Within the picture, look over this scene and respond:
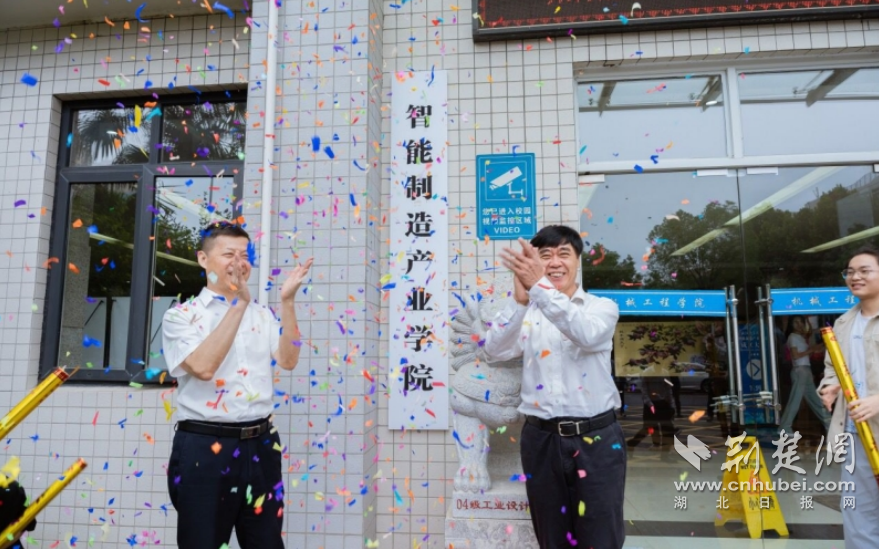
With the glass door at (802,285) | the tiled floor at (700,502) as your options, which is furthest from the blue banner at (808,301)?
the tiled floor at (700,502)

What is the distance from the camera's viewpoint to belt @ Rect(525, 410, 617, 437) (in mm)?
2256

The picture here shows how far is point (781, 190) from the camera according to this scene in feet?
12.8

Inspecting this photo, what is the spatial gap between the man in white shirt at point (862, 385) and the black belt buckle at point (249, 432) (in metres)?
2.56

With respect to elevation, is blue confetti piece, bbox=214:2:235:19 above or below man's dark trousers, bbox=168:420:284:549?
above

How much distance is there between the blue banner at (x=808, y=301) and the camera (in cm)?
383

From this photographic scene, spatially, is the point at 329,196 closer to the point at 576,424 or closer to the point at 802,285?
the point at 576,424

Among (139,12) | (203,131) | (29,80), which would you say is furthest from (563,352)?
(29,80)

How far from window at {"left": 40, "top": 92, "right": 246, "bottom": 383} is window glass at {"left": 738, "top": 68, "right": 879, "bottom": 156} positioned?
3445 millimetres

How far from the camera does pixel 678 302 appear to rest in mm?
3867

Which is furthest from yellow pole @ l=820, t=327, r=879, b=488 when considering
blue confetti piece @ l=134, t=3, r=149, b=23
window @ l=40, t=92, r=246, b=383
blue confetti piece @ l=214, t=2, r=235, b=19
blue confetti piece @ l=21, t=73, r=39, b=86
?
blue confetti piece @ l=21, t=73, r=39, b=86

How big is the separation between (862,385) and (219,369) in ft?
9.42

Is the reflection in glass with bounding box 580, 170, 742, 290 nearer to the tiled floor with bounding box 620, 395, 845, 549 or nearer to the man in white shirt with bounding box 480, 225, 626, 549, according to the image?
the tiled floor with bounding box 620, 395, 845, 549

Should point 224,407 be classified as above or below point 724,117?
below

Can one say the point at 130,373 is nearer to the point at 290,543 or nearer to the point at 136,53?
the point at 290,543
